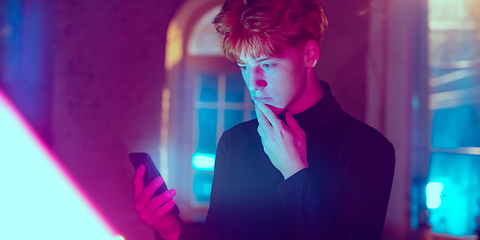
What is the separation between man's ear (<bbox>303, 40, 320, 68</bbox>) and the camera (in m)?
0.88

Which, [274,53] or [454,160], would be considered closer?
[274,53]

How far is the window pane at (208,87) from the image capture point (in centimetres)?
260

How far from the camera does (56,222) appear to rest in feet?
7.50

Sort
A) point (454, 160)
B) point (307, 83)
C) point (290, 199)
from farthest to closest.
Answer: point (454, 160) < point (307, 83) < point (290, 199)

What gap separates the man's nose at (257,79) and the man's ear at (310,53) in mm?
131

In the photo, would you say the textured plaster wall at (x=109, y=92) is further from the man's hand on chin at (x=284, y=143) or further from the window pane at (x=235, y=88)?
the man's hand on chin at (x=284, y=143)

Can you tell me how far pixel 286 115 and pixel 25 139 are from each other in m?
2.32

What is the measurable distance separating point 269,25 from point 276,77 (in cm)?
14

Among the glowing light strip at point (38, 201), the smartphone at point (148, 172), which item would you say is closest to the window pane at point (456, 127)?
the smartphone at point (148, 172)

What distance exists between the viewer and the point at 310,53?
887mm

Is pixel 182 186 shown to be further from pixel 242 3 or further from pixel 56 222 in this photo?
pixel 242 3

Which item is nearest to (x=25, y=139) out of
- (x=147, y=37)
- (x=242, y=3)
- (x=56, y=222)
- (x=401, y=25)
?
(x=56, y=222)

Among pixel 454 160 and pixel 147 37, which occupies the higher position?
pixel 147 37

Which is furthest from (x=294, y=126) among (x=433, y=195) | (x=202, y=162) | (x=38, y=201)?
(x=38, y=201)
